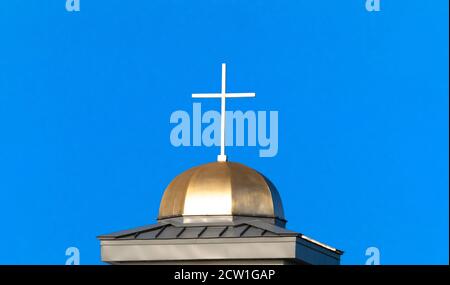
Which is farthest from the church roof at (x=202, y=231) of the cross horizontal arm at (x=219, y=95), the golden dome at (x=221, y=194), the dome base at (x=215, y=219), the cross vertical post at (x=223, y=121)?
the cross horizontal arm at (x=219, y=95)

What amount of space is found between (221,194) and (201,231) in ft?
4.16

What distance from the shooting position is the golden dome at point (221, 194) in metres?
52.1

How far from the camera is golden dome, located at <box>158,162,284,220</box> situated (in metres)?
52.1

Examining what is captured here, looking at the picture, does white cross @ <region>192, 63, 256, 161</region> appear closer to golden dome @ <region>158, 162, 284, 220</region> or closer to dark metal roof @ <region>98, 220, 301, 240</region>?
golden dome @ <region>158, 162, 284, 220</region>

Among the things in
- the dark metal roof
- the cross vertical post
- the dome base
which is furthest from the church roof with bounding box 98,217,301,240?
the cross vertical post

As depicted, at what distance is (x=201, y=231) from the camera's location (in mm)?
51531

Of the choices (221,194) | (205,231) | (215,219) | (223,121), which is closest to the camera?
(205,231)

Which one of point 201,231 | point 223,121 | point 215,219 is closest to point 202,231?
point 201,231

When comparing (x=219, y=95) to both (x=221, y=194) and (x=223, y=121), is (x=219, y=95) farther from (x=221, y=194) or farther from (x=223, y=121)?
(x=221, y=194)

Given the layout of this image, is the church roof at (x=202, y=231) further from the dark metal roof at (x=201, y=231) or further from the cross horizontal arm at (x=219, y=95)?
the cross horizontal arm at (x=219, y=95)
